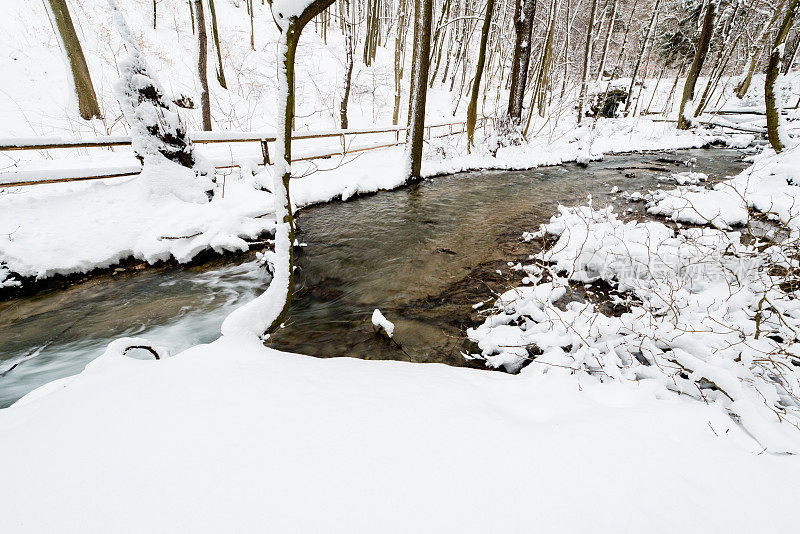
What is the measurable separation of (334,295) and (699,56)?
65.5 feet

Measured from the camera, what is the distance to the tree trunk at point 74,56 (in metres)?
8.49

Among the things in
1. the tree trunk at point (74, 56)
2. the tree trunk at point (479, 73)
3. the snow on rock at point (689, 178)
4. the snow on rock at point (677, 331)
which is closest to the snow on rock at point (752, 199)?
the snow on rock at point (689, 178)

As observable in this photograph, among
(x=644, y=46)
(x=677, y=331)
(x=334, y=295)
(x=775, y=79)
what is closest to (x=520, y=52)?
(x=775, y=79)

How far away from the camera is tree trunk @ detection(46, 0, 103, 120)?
8492 millimetres

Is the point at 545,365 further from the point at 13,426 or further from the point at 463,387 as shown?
the point at 13,426

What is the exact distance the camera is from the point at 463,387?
2152 mm

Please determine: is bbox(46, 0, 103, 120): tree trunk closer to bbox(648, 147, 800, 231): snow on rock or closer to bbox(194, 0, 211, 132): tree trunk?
bbox(194, 0, 211, 132): tree trunk

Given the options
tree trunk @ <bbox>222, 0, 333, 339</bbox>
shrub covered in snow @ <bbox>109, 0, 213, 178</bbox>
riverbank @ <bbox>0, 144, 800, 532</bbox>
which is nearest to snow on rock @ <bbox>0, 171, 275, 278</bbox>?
shrub covered in snow @ <bbox>109, 0, 213, 178</bbox>

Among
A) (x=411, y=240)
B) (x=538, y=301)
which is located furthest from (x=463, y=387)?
(x=411, y=240)

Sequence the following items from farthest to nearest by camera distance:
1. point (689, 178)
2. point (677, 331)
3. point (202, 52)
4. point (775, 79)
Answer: point (202, 52)
point (689, 178)
point (775, 79)
point (677, 331)

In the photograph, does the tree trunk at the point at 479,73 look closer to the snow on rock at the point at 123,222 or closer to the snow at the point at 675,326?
the snow at the point at 675,326

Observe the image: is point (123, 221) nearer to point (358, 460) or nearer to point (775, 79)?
point (358, 460)

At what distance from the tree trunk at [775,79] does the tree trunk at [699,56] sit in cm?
1024

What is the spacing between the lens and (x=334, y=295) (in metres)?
4.44
